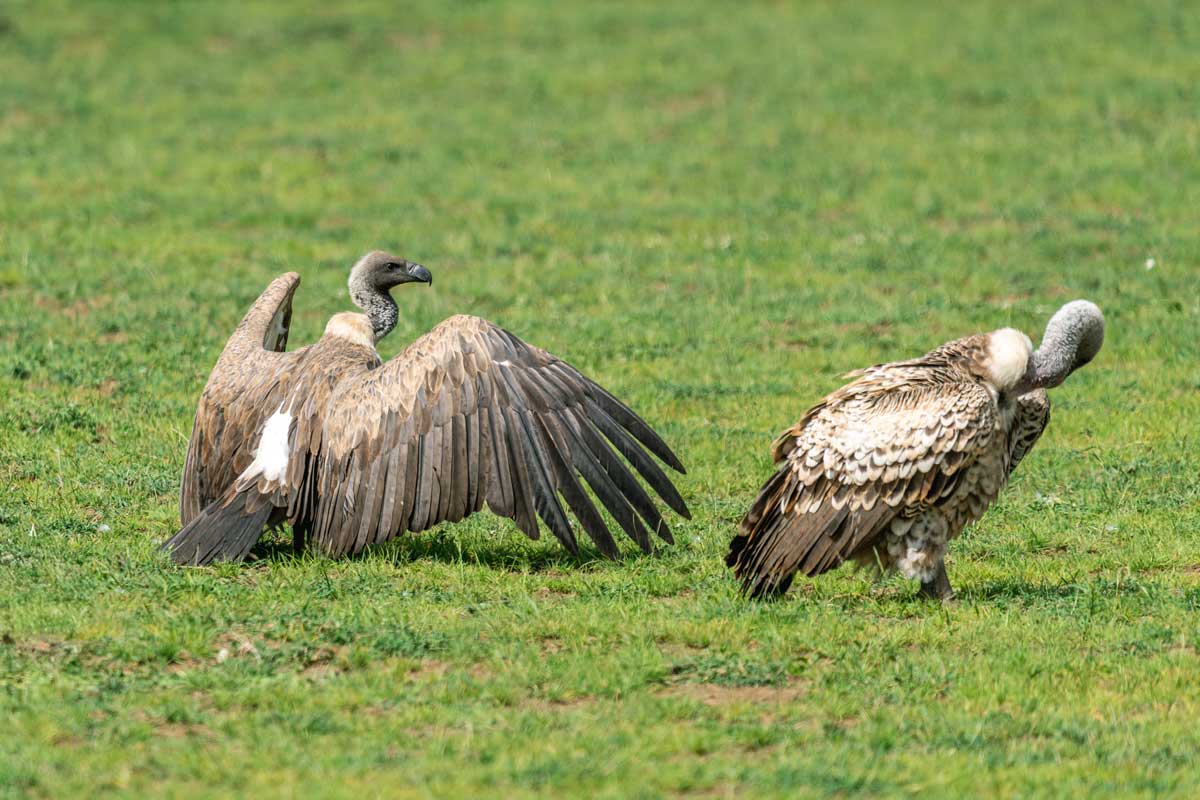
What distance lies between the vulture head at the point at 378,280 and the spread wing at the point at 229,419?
111 centimetres

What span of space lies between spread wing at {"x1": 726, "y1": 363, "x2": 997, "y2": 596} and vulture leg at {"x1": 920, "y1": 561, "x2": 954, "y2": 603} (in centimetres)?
38

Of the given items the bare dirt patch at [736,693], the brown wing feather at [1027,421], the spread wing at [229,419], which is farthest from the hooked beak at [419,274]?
the bare dirt patch at [736,693]

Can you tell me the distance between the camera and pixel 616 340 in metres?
14.1

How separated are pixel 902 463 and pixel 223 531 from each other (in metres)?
3.31

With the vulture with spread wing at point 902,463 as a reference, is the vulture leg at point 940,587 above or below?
below

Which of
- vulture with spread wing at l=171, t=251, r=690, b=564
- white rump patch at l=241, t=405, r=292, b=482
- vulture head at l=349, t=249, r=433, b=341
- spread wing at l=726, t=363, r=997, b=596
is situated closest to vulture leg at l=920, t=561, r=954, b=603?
spread wing at l=726, t=363, r=997, b=596

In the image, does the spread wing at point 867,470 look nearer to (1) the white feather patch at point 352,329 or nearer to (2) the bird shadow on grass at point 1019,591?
(2) the bird shadow on grass at point 1019,591

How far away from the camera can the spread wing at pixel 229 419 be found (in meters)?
9.41

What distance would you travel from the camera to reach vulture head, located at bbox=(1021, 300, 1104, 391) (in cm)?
830

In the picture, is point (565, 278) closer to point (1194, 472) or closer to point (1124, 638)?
point (1194, 472)

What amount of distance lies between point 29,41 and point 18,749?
19.4 m

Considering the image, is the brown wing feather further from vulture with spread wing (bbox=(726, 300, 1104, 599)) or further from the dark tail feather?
the dark tail feather

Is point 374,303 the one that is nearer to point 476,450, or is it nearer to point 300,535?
point 300,535

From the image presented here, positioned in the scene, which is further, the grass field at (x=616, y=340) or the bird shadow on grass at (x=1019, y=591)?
the bird shadow on grass at (x=1019, y=591)
